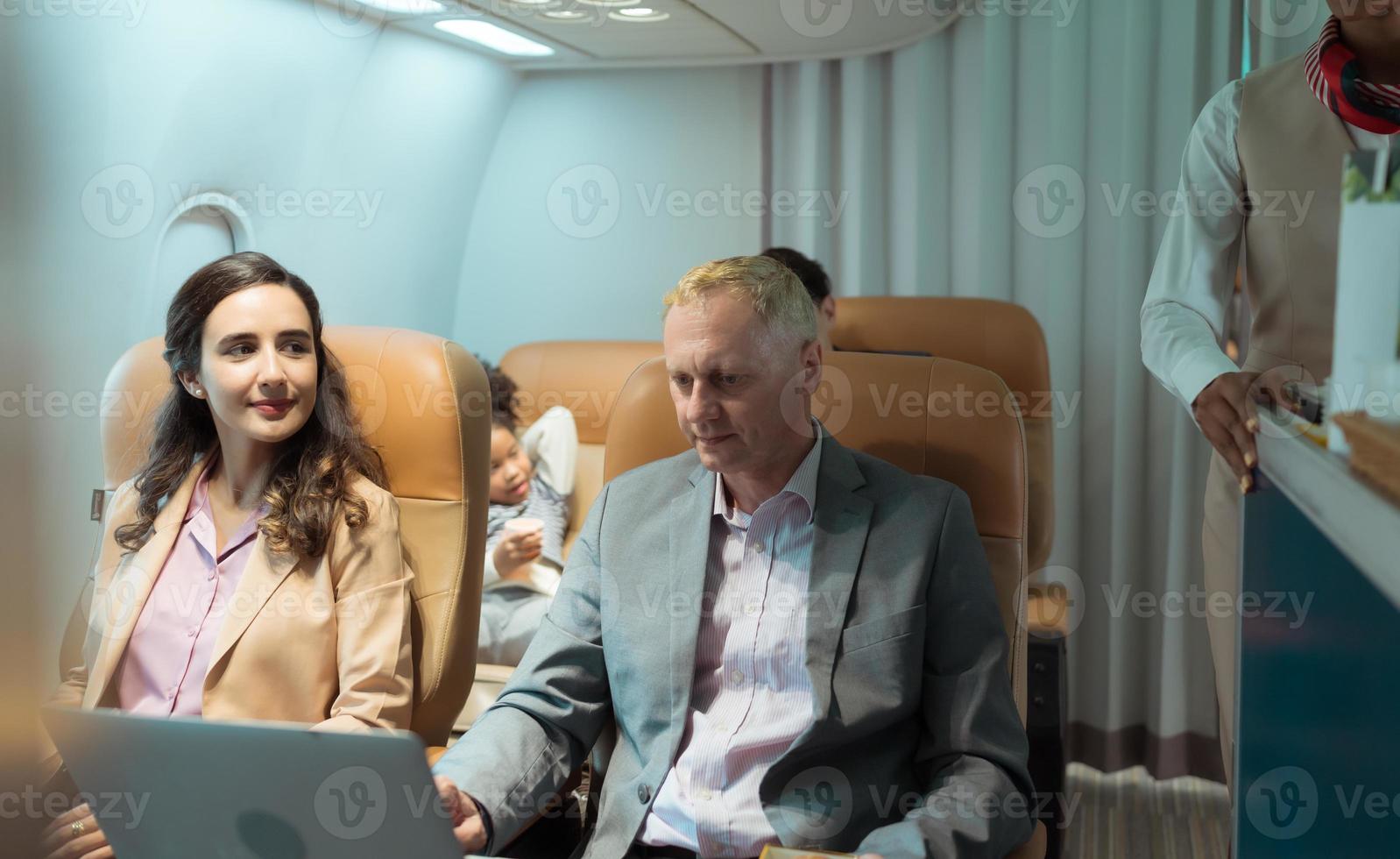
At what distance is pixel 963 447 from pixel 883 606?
37 cm

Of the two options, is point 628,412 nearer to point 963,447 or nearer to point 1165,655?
point 963,447

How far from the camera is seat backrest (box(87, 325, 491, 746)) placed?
6.34 feet

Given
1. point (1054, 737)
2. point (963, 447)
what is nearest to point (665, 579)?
point (963, 447)

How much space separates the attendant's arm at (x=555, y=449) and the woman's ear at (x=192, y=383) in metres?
1.44

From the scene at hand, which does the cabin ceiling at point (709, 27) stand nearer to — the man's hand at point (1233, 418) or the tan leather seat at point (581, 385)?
the tan leather seat at point (581, 385)

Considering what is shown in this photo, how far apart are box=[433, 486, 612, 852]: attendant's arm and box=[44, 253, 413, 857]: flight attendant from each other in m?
0.29

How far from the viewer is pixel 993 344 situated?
9.64 ft

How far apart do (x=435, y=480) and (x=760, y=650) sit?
68 centimetres
